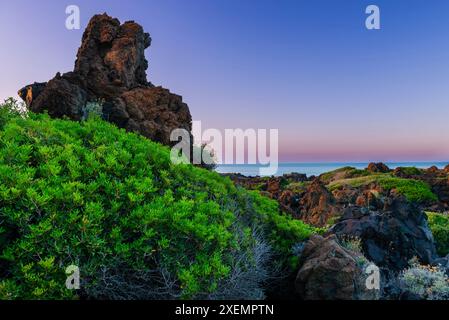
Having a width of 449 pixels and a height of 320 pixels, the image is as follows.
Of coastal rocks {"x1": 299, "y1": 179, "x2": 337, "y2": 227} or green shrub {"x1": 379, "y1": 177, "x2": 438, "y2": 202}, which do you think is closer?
coastal rocks {"x1": 299, "y1": 179, "x2": 337, "y2": 227}

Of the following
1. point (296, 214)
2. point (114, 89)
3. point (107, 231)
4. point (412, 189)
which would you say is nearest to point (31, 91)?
point (114, 89)

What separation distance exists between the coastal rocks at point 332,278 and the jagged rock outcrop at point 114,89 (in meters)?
6.47

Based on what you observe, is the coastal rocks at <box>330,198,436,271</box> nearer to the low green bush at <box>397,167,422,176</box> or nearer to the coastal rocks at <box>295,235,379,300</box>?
the coastal rocks at <box>295,235,379,300</box>

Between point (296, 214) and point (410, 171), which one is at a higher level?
point (410, 171)

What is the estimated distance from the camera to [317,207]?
20.5m

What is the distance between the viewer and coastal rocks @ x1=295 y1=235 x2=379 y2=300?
571cm

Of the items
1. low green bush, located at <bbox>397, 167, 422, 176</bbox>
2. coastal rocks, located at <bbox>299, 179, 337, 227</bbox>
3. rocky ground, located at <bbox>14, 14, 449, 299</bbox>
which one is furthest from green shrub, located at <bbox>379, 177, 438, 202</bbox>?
rocky ground, located at <bbox>14, 14, 449, 299</bbox>

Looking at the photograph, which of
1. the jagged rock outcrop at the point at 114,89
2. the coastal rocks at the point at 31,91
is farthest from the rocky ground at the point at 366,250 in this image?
the coastal rocks at the point at 31,91

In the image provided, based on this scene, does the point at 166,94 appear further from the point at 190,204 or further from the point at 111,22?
the point at 190,204

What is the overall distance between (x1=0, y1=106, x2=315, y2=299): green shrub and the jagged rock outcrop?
4024 millimetres

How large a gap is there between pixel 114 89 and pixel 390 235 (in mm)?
9255

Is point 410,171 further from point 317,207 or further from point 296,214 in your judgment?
point 296,214

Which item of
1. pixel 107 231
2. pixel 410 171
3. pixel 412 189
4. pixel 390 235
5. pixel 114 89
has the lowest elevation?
pixel 390 235
